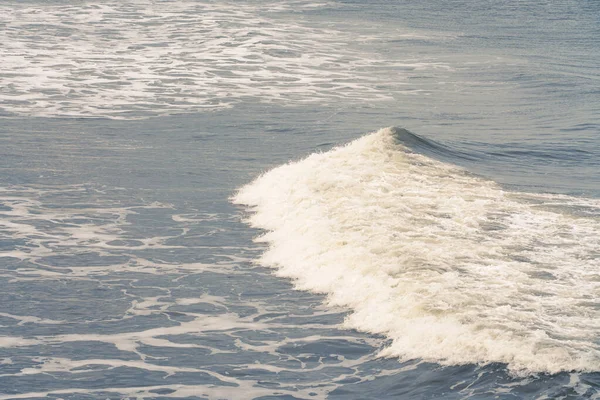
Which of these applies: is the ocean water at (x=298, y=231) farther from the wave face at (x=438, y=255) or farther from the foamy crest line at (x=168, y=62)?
the foamy crest line at (x=168, y=62)

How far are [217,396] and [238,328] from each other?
6.64ft

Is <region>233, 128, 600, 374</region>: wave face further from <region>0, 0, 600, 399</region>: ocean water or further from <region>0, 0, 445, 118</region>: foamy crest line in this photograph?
<region>0, 0, 445, 118</region>: foamy crest line

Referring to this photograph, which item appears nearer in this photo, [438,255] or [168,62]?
[438,255]

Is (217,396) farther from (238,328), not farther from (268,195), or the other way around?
(268,195)

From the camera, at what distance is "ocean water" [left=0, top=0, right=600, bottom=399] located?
1048 cm

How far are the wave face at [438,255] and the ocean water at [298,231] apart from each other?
0.15ft

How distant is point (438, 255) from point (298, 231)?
9.87 feet

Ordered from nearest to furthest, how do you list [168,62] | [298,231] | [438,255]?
[438,255] → [298,231] → [168,62]

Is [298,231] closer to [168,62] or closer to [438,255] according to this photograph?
[438,255]

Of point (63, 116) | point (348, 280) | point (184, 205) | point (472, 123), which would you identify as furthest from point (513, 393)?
point (63, 116)

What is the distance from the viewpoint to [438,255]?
13.9 metres

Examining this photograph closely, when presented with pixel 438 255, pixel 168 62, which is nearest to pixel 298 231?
pixel 438 255

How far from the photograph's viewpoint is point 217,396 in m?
9.91

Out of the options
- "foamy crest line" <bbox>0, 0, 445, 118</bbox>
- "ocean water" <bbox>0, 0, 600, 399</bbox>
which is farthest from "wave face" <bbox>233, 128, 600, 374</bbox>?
"foamy crest line" <bbox>0, 0, 445, 118</bbox>
